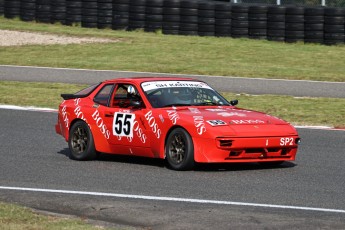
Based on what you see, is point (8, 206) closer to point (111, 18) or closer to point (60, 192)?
point (60, 192)

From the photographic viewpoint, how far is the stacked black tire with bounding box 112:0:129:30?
30.4 m

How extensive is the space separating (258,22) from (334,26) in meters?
2.35

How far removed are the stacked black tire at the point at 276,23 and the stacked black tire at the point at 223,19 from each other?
1.25 metres

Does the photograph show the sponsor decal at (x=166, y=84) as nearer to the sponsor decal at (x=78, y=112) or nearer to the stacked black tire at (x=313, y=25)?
the sponsor decal at (x=78, y=112)

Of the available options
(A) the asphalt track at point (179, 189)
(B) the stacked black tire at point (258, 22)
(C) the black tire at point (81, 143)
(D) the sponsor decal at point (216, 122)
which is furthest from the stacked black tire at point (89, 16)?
(D) the sponsor decal at point (216, 122)

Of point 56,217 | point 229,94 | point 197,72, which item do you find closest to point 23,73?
point 197,72

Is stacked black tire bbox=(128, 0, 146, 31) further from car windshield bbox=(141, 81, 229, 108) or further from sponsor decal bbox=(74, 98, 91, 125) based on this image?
car windshield bbox=(141, 81, 229, 108)

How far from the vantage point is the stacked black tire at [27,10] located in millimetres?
33406

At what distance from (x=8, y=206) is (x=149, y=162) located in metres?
4.23

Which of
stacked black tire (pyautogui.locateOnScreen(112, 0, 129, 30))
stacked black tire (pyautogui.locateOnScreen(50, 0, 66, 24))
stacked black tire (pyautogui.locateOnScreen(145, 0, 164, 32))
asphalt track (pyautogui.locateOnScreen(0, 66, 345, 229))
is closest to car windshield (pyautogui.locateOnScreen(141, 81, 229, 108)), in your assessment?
asphalt track (pyautogui.locateOnScreen(0, 66, 345, 229))

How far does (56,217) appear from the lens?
332 inches

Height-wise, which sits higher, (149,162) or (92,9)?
(92,9)

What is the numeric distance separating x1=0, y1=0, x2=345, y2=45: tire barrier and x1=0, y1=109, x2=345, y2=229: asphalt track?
13.6 m

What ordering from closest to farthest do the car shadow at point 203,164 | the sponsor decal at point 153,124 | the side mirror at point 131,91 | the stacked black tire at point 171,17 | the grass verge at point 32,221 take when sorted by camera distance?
the grass verge at point 32,221 < the sponsor decal at point 153,124 < the car shadow at point 203,164 < the side mirror at point 131,91 < the stacked black tire at point 171,17
